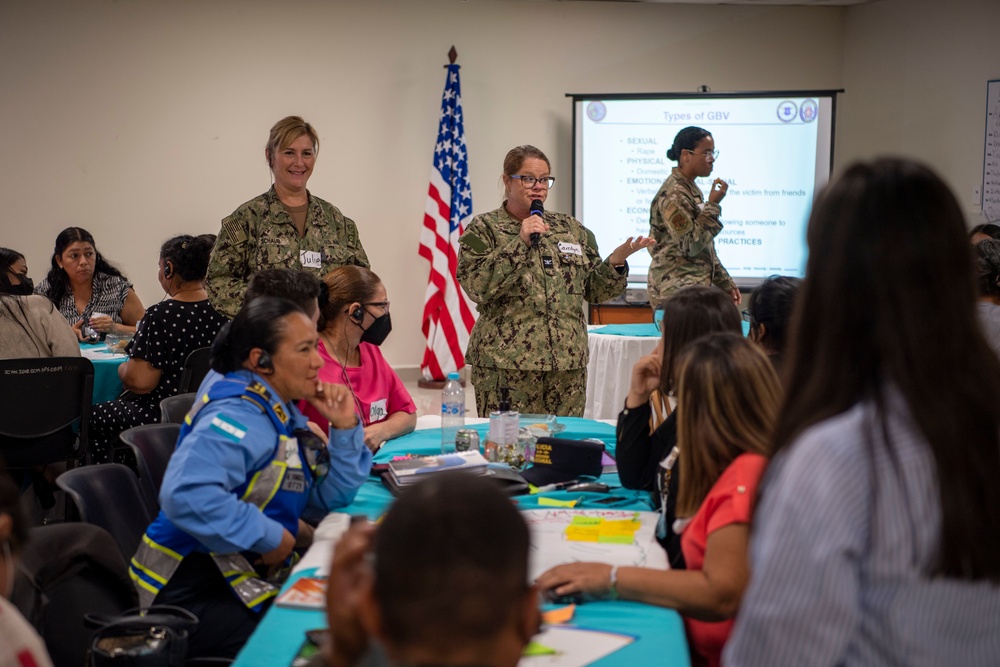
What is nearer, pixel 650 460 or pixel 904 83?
pixel 650 460

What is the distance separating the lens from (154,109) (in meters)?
7.51

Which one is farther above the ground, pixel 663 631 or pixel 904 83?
pixel 904 83

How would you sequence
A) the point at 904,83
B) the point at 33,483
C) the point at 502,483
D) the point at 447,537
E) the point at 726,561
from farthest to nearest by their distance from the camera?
1. the point at 904,83
2. the point at 33,483
3. the point at 502,483
4. the point at 726,561
5. the point at 447,537

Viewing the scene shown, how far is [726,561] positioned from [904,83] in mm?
6861

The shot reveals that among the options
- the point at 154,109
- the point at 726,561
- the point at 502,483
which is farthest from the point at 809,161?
the point at 726,561

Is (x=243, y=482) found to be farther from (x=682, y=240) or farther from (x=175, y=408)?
(x=682, y=240)

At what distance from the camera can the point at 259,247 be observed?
162 inches

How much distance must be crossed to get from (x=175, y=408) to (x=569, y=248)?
1.80m

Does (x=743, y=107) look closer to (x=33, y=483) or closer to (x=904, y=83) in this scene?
(x=904, y=83)

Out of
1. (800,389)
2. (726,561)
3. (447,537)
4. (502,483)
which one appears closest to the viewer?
(447,537)

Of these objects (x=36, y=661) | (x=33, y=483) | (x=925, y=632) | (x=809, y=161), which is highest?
(x=809, y=161)

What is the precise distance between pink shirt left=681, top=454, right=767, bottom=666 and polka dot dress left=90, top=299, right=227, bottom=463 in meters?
2.87

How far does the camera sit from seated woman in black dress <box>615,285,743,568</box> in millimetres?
2588

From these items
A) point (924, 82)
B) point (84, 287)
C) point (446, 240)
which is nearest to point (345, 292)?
point (84, 287)
